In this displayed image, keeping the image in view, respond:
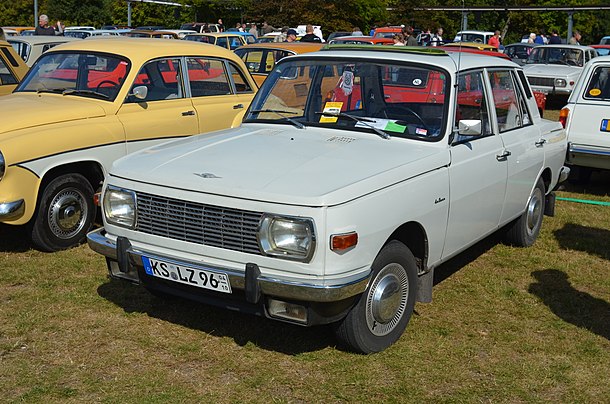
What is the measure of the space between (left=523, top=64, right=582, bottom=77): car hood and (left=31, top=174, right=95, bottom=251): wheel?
14530 mm

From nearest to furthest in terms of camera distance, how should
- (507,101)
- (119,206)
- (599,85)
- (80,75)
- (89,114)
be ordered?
(119,206)
(507,101)
(89,114)
(80,75)
(599,85)

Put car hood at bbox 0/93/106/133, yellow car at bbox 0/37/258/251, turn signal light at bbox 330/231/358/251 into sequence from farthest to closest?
car hood at bbox 0/93/106/133
yellow car at bbox 0/37/258/251
turn signal light at bbox 330/231/358/251

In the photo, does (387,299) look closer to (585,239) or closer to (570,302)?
(570,302)

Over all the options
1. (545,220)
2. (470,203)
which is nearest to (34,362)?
(470,203)

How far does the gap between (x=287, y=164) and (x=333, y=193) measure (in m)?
0.61

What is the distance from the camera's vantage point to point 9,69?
360 inches

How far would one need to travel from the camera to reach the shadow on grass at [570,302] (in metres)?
5.69

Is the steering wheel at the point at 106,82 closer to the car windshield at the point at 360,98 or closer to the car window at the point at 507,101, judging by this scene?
the car windshield at the point at 360,98

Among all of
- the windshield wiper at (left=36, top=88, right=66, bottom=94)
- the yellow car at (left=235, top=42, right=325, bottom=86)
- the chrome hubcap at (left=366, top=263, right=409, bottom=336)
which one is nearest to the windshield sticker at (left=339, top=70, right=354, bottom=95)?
the chrome hubcap at (left=366, top=263, right=409, bottom=336)

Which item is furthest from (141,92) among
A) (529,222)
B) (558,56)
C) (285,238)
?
(558,56)

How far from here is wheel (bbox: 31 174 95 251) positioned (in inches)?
268

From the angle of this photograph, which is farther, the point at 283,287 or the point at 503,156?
the point at 503,156

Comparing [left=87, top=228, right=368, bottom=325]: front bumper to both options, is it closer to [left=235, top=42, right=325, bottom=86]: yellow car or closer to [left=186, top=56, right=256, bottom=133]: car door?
[left=186, top=56, right=256, bottom=133]: car door

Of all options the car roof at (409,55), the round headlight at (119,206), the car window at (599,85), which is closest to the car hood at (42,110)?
the round headlight at (119,206)
